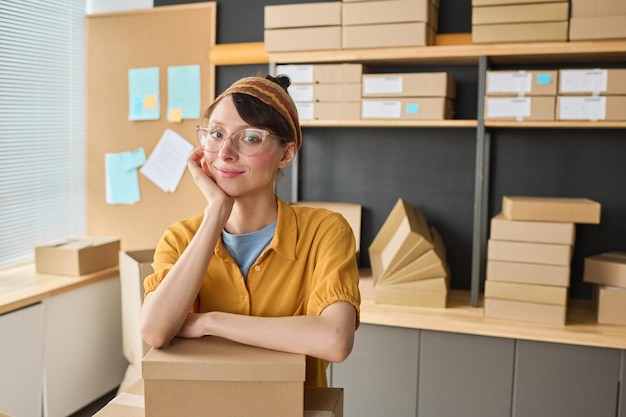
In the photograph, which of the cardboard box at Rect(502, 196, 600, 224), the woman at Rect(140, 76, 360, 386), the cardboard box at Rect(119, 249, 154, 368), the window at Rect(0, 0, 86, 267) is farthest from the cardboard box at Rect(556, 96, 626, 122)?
the window at Rect(0, 0, 86, 267)

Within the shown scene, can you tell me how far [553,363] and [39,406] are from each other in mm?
2168

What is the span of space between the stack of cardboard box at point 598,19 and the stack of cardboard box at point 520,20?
0.04 m

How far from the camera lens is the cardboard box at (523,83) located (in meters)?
2.62

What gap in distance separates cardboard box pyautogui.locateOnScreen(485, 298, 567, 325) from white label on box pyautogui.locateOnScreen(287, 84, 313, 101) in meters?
1.19

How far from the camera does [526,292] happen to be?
2.63m

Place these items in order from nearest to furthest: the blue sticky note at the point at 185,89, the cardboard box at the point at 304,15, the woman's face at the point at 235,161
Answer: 1. the woman's face at the point at 235,161
2. the cardboard box at the point at 304,15
3. the blue sticky note at the point at 185,89

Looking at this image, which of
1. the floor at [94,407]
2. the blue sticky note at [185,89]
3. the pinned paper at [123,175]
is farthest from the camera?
the pinned paper at [123,175]

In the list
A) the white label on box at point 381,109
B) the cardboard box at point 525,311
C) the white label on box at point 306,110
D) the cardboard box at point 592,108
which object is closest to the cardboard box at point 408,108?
the white label on box at point 381,109

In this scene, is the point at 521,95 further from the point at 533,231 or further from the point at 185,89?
the point at 185,89

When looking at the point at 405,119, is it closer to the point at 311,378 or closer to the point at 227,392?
the point at 311,378

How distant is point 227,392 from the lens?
1.17 metres

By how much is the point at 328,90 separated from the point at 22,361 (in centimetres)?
175

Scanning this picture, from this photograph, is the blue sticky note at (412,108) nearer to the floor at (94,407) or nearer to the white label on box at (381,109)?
the white label on box at (381,109)

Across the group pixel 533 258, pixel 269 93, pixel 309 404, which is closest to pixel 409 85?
pixel 533 258
